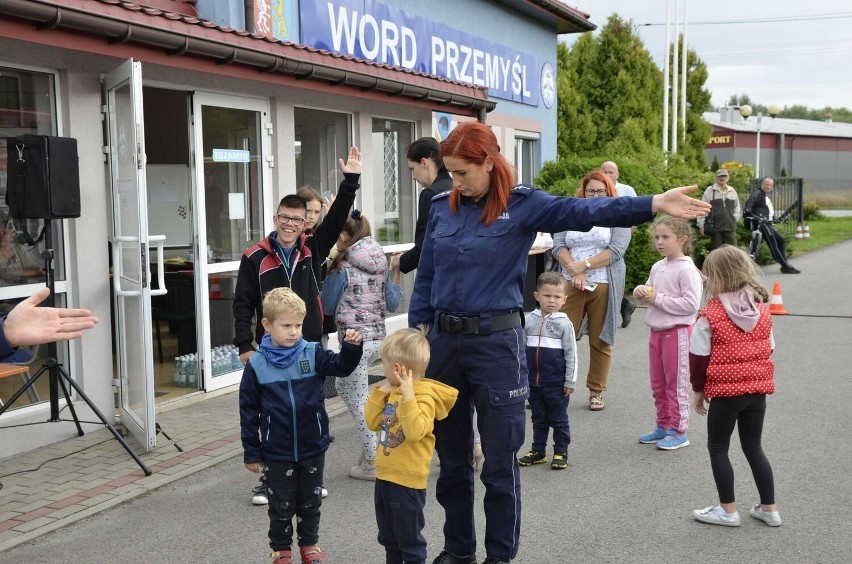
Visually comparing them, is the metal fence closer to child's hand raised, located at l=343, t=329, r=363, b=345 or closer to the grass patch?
the grass patch

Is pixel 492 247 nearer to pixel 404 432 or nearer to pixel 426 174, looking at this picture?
pixel 404 432

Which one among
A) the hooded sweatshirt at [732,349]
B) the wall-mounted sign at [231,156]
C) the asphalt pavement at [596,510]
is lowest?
the asphalt pavement at [596,510]

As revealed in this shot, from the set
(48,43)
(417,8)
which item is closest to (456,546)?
(48,43)

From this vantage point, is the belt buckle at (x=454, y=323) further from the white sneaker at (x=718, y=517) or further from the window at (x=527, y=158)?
the window at (x=527, y=158)

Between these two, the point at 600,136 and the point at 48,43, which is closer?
the point at 48,43

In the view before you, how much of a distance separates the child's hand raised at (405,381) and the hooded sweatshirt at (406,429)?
5 centimetres

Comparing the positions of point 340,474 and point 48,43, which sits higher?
point 48,43

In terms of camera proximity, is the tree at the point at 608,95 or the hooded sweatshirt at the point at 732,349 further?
the tree at the point at 608,95

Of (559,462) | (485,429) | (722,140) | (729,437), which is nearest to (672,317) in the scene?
(559,462)

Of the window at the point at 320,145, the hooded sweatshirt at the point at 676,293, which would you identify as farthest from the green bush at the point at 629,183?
the hooded sweatshirt at the point at 676,293

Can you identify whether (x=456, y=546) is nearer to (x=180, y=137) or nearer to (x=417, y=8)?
(x=180, y=137)

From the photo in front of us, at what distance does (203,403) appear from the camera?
7684 millimetres

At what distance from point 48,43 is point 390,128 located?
5417mm

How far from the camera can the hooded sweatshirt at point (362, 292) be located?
5633 mm
